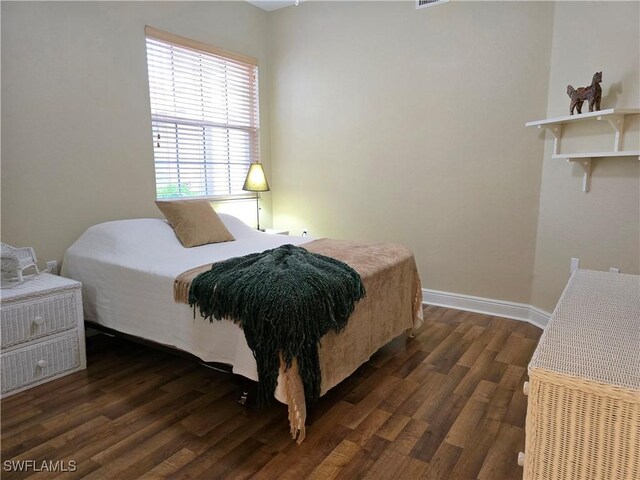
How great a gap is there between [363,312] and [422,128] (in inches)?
78.2

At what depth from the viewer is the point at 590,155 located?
8.64 feet

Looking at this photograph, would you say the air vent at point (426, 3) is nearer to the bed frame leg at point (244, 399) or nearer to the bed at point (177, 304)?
the bed at point (177, 304)

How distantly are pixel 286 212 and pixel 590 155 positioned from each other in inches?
112

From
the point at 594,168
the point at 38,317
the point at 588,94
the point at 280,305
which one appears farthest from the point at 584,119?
the point at 38,317

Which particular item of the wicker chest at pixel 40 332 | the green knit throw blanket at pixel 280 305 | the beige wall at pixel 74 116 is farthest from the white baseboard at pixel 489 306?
the wicker chest at pixel 40 332

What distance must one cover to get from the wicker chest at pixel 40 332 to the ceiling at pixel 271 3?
3.14 meters

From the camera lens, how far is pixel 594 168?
2.81 metres

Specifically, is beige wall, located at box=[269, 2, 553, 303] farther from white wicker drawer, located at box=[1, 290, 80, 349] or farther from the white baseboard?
white wicker drawer, located at box=[1, 290, 80, 349]

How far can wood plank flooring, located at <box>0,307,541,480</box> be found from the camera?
1741 mm

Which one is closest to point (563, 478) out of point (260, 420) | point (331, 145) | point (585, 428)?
point (585, 428)

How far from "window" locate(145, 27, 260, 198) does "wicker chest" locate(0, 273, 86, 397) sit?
4.34ft

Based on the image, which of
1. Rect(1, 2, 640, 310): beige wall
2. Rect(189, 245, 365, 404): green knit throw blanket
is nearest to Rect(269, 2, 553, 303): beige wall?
Rect(1, 2, 640, 310): beige wall

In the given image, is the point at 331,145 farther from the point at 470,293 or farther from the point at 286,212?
the point at 470,293

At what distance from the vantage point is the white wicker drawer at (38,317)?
7.29 ft
